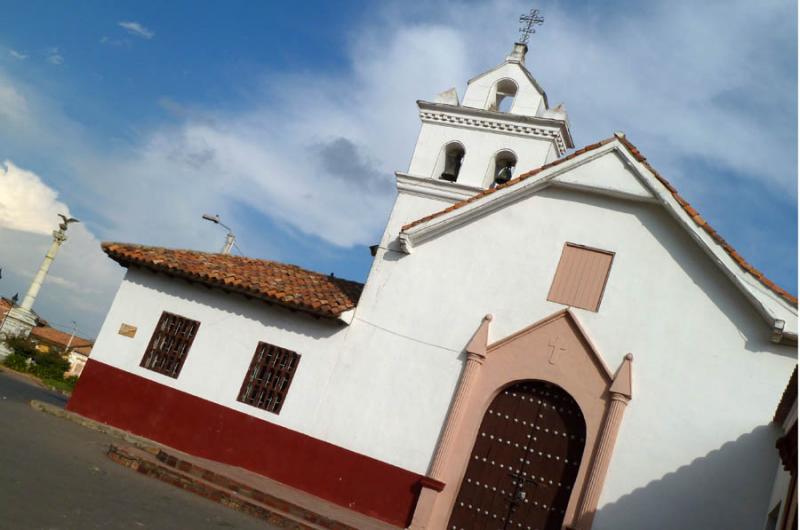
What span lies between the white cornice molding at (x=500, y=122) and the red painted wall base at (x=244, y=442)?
7.01m

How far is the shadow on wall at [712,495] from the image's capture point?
32.5 feet

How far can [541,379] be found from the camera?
11.5 meters

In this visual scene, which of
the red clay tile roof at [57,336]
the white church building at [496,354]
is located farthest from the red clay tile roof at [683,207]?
the red clay tile roof at [57,336]

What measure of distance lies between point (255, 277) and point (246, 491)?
4810mm

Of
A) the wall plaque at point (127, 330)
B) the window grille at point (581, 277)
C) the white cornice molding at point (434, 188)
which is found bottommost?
the wall plaque at point (127, 330)

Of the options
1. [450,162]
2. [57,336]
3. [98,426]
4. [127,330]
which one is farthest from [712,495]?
[57,336]

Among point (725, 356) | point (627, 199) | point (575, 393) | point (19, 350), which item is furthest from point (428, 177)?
point (19, 350)

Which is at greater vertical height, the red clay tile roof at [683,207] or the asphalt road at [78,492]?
the red clay tile roof at [683,207]

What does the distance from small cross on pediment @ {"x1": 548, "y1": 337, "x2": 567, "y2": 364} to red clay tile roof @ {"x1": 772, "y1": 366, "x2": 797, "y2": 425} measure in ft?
10.4

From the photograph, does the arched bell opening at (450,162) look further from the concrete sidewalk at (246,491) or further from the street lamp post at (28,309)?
the street lamp post at (28,309)

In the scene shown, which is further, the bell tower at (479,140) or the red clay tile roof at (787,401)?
the bell tower at (479,140)

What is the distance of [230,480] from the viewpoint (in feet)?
35.9

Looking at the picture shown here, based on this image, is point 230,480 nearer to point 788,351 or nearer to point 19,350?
point 788,351

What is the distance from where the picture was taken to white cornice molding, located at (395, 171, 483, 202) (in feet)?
46.2
